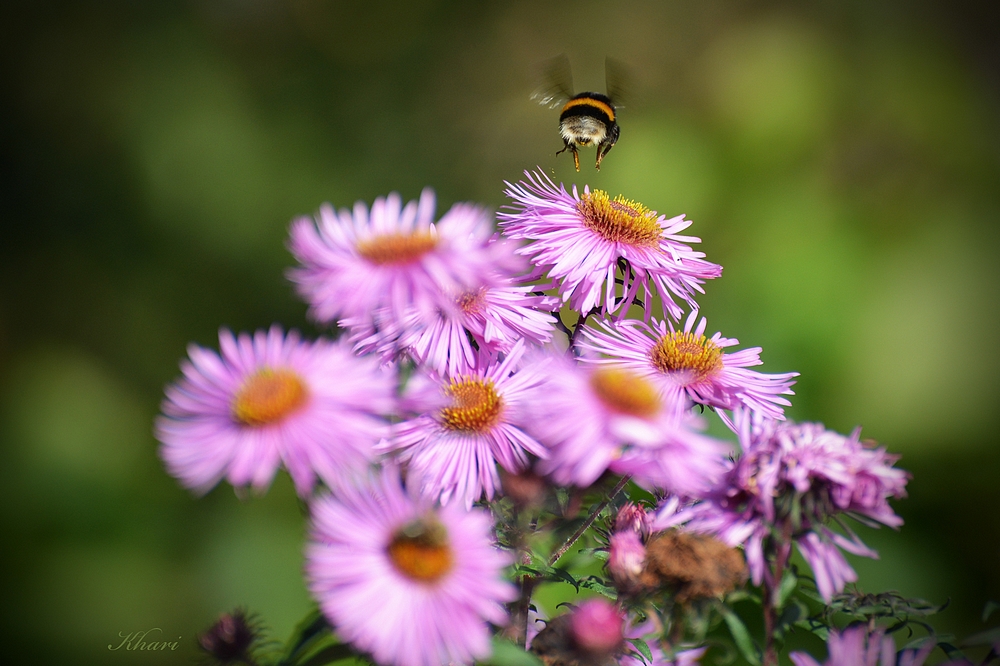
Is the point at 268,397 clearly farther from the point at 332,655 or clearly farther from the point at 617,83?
the point at 617,83

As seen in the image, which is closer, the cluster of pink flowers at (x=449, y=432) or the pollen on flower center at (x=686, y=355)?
the cluster of pink flowers at (x=449, y=432)

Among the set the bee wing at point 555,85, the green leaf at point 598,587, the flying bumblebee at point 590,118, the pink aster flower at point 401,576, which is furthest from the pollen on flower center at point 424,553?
the bee wing at point 555,85

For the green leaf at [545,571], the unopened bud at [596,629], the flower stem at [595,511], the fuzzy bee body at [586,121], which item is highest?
the fuzzy bee body at [586,121]

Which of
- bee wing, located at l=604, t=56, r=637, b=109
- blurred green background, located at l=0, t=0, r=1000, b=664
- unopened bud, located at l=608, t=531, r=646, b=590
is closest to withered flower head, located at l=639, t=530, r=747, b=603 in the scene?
unopened bud, located at l=608, t=531, r=646, b=590

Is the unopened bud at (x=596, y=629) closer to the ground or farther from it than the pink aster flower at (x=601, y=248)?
closer to the ground

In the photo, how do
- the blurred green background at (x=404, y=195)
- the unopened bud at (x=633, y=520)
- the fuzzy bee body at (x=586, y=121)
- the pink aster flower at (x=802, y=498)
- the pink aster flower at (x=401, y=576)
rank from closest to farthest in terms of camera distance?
the pink aster flower at (x=401, y=576)
the pink aster flower at (x=802, y=498)
the unopened bud at (x=633, y=520)
the fuzzy bee body at (x=586, y=121)
the blurred green background at (x=404, y=195)

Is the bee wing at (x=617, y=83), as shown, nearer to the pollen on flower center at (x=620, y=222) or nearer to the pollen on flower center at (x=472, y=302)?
the pollen on flower center at (x=620, y=222)

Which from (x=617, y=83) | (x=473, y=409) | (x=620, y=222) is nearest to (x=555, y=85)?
(x=617, y=83)
